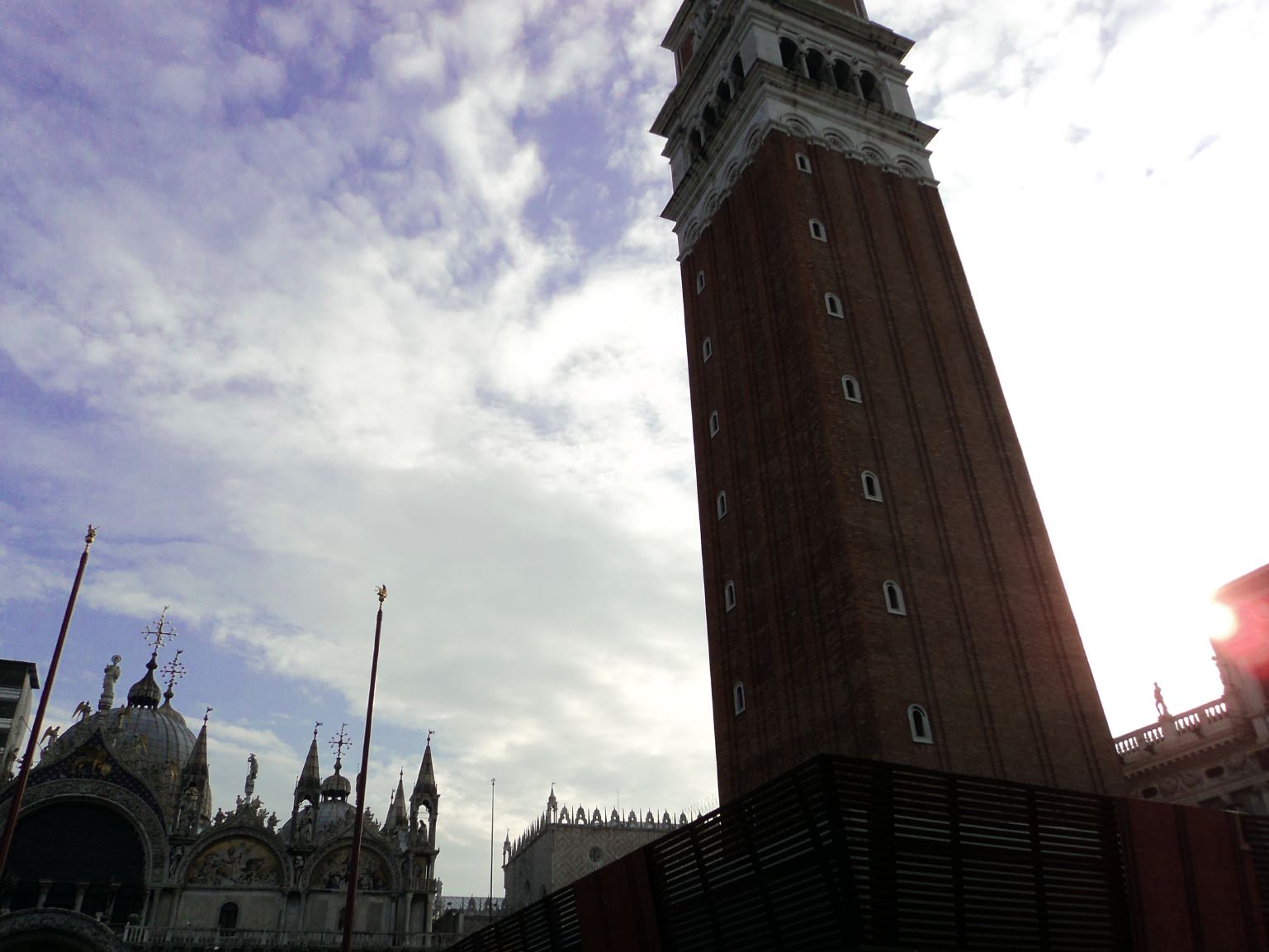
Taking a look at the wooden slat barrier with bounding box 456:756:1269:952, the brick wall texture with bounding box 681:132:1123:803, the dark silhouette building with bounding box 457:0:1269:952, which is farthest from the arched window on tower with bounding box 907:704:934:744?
the wooden slat barrier with bounding box 456:756:1269:952

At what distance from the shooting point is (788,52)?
1624 inches

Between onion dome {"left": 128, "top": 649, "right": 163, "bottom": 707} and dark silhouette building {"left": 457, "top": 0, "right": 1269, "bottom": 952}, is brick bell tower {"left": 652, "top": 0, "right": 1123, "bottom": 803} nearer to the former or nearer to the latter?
dark silhouette building {"left": 457, "top": 0, "right": 1269, "bottom": 952}

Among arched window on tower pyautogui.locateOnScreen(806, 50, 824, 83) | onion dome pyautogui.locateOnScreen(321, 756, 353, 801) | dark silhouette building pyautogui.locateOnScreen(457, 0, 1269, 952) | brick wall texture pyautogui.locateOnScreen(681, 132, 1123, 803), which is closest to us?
dark silhouette building pyautogui.locateOnScreen(457, 0, 1269, 952)

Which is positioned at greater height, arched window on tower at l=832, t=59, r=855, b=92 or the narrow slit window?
arched window on tower at l=832, t=59, r=855, b=92

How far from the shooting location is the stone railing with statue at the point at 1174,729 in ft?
106

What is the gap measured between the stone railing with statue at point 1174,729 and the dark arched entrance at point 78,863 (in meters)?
36.1

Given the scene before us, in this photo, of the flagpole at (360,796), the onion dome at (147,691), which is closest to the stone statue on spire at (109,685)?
the onion dome at (147,691)

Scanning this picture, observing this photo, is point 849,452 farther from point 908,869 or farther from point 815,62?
point 815,62

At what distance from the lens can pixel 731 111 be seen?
39.4 metres

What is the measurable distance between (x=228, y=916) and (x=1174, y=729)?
34.9 m

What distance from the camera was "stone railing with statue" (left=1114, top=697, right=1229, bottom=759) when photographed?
1267 inches

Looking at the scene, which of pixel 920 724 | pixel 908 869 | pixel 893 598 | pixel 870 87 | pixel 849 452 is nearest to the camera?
pixel 908 869

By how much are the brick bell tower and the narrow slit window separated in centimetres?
7

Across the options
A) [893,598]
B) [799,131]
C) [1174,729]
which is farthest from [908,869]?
A: [799,131]
